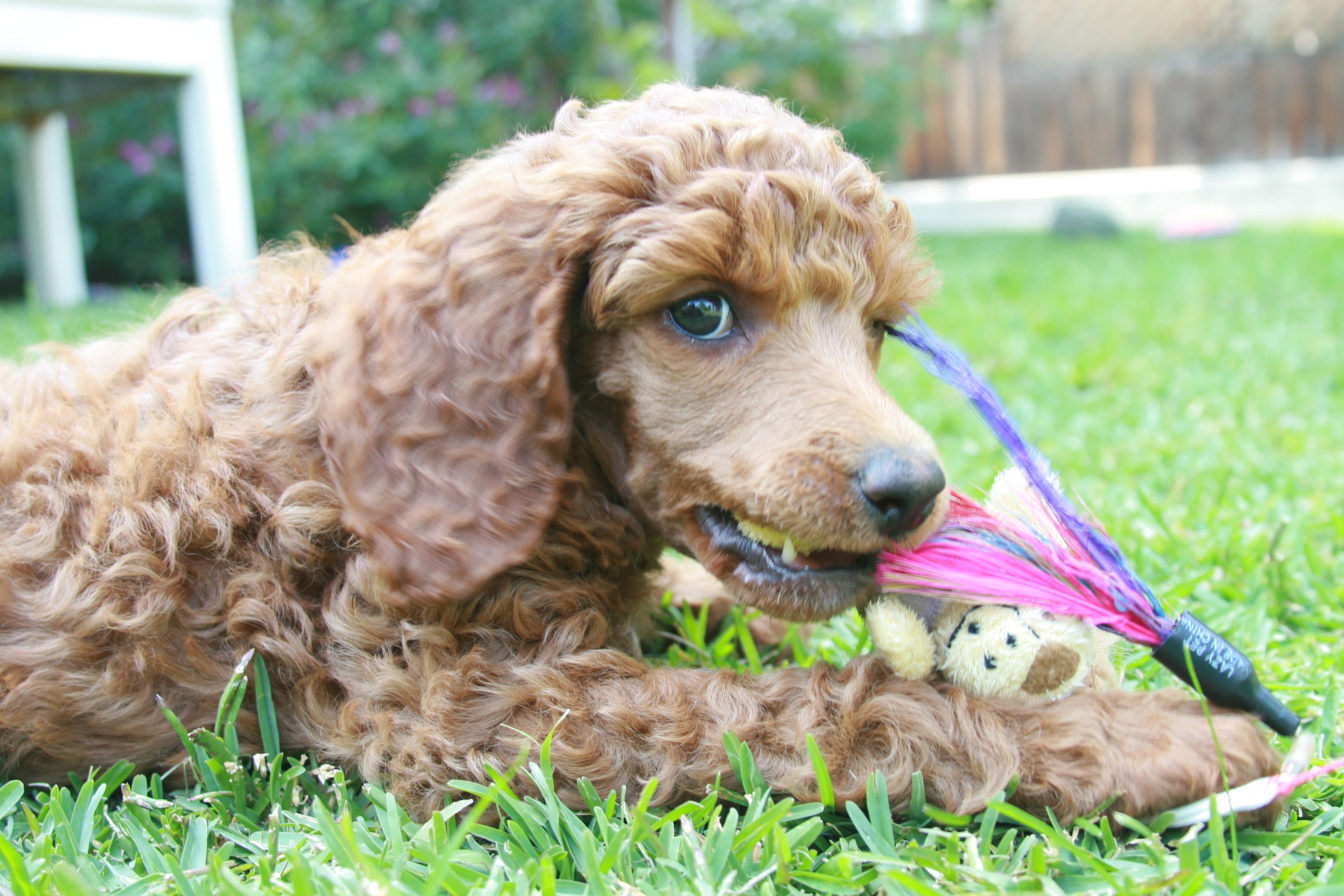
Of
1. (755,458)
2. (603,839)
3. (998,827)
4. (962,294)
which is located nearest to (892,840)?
(998,827)

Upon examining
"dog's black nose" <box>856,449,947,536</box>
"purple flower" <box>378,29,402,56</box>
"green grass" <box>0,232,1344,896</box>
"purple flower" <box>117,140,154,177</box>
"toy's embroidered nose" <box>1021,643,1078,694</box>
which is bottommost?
"green grass" <box>0,232,1344,896</box>

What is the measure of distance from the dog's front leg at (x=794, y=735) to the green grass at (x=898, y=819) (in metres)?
0.05

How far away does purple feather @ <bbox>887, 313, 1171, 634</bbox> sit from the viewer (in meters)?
2.09

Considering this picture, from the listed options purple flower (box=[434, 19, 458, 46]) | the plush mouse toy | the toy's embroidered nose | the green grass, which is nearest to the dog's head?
the plush mouse toy

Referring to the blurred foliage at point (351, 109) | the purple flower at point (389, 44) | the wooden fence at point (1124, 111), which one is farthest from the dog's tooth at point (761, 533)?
the wooden fence at point (1124, 111)

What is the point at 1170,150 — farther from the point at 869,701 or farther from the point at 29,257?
the point at 869,701

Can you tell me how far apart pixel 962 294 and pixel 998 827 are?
23.9 ft

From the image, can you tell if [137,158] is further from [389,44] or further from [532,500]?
[532,500]

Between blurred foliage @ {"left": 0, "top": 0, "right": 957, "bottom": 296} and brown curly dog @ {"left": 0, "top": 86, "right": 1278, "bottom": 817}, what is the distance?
891 centimetres

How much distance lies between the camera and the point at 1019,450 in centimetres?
229

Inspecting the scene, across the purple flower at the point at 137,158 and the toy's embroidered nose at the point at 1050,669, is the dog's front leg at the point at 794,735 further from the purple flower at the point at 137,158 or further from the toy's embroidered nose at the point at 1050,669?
the purple flower at the point at 137,158

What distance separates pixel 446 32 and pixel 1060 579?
37.9 feet

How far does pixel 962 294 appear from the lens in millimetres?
8805

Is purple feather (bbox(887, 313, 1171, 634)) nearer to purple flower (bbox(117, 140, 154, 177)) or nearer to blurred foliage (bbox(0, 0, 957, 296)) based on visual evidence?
blurred foliage (bbox(0, 0, 957, 296))
